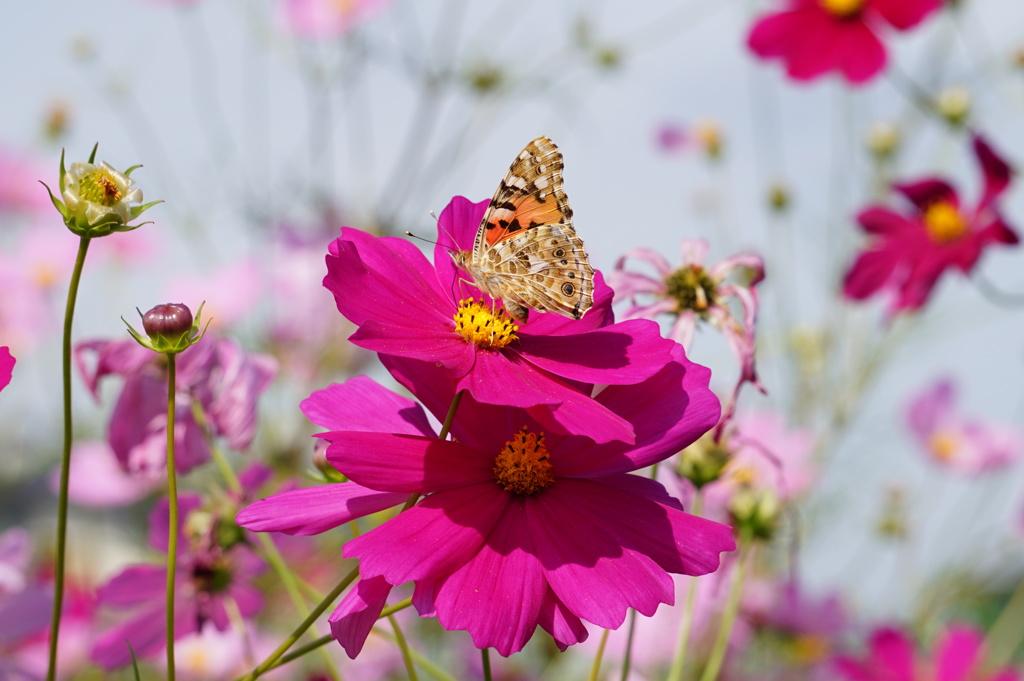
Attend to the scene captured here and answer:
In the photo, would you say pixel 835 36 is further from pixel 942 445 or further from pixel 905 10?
pixel 942 445

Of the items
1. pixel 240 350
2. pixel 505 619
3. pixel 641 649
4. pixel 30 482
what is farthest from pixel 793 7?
pixel 30 482

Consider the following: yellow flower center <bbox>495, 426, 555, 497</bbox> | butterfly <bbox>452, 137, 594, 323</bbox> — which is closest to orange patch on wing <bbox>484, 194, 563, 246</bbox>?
butterfly <bbox>452, 137, 594, 323</bbox>

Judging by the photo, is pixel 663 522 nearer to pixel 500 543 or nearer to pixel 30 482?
pixel 500 543

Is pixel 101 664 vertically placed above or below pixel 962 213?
below

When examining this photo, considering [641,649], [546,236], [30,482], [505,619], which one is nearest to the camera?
[505,619]

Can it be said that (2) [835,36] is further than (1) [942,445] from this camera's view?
No

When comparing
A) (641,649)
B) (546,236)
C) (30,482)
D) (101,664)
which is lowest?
(30,482)

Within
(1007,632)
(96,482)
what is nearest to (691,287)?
(96,482)
